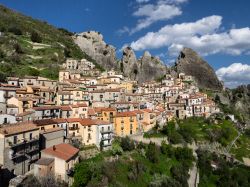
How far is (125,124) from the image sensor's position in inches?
2808

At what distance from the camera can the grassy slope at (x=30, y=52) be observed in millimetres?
93188

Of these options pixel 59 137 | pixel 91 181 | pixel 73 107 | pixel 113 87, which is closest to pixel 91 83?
pixel 113 87

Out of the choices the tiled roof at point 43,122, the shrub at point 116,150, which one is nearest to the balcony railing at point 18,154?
the tiled roof at point 43,122

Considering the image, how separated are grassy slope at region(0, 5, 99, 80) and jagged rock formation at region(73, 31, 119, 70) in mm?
6987

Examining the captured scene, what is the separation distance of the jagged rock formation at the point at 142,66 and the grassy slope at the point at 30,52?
22541mm

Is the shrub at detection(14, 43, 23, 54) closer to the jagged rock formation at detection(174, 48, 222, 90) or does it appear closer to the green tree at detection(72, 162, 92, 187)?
the green tree at detection(72, 162, 92, 187)

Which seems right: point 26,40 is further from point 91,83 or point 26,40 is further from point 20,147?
point 20,147

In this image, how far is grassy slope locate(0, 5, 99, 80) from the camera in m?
93.2

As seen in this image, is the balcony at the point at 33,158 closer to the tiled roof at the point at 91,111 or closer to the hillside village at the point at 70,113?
the hillside village at the point at 70,113

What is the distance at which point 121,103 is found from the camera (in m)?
78.8

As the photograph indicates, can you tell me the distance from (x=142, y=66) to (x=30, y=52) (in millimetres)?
54213

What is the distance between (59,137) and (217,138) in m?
48.8

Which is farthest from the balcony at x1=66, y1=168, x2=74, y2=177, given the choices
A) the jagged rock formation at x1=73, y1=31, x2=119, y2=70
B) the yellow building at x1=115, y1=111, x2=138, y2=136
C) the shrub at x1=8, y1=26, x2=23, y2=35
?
the jagged rock formation at x1=73, y1=31, x2=119, y2=70

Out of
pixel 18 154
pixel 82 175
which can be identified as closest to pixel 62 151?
pixel 82 175
